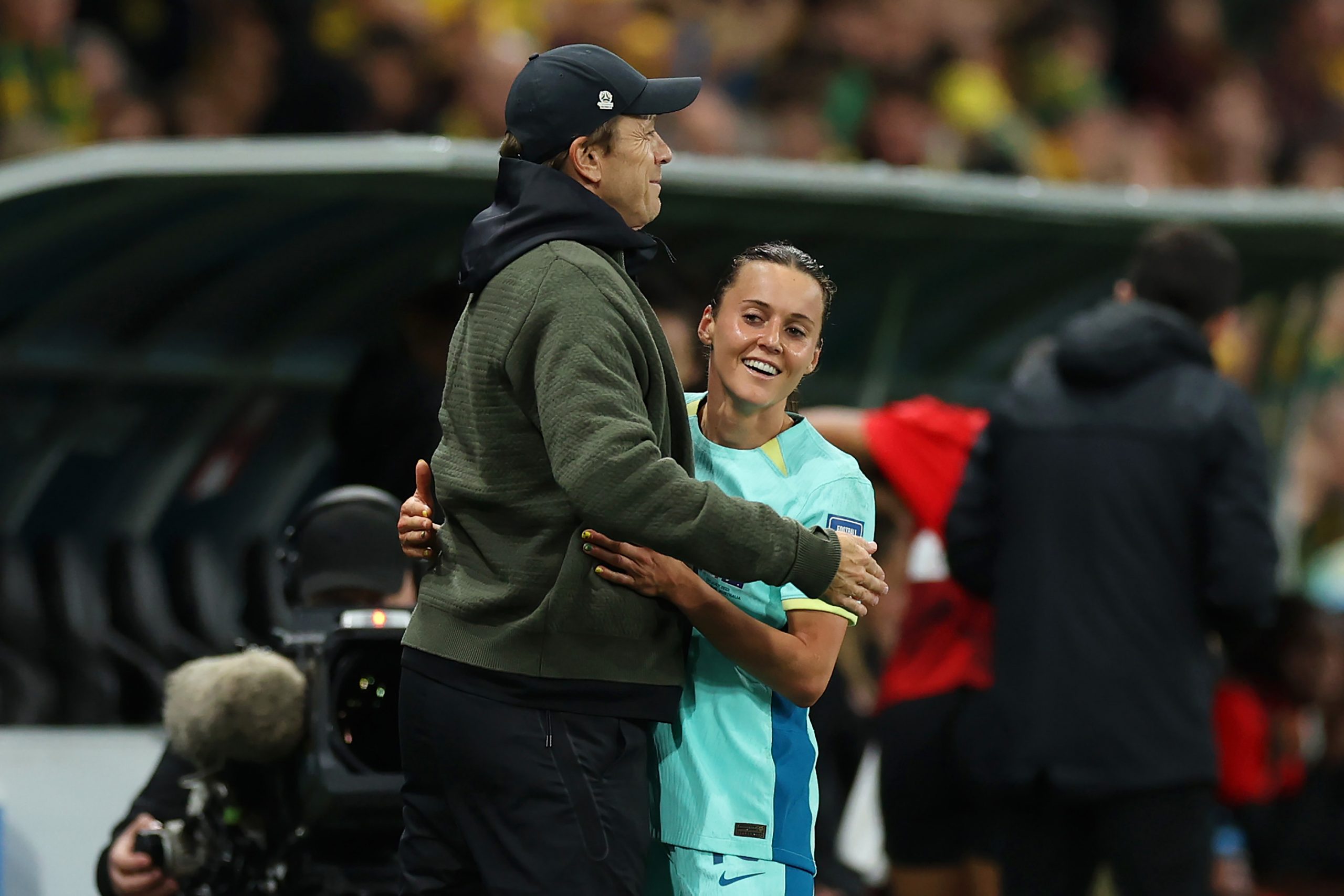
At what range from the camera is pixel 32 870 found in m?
4.31

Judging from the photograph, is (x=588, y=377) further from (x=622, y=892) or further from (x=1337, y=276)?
(x=1337, y=276)

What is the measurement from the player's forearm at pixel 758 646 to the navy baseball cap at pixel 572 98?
60 centimetres

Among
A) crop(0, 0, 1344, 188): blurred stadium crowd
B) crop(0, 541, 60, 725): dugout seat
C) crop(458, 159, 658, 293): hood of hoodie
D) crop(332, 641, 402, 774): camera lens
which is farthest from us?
crop(0, 0, 1344, 188): blurred stadium crowd

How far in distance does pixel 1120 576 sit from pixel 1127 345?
507 mm

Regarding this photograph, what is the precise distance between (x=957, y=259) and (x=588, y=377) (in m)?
4.36

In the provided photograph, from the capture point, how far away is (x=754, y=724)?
2.78 metres

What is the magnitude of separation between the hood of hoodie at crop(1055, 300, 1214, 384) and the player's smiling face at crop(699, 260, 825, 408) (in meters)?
1.76

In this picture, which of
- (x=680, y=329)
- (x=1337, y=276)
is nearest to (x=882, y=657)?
(x=1337, y=276)

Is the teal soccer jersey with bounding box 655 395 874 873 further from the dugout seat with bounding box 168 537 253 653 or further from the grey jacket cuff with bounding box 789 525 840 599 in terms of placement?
the dugout seat with bounding box 168 537 253 653

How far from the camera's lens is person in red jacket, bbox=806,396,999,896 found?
188 inches

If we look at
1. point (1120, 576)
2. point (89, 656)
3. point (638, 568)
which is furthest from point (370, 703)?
point (89, 656)

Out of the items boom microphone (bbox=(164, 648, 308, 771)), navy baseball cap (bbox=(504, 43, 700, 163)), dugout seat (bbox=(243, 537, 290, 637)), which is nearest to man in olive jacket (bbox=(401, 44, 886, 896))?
navy baseball cap (bbox=(504, 43, 700, 163))

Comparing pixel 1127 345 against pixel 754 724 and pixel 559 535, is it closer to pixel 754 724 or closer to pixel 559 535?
pixel 754 724

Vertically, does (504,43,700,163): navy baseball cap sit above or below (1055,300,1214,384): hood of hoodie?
below
